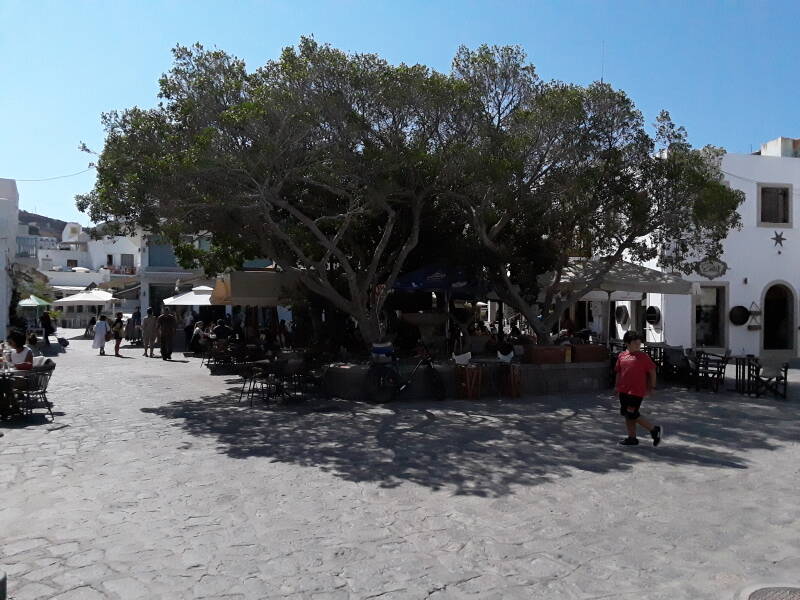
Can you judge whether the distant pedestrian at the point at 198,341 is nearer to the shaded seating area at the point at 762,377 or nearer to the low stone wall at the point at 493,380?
the low stone wall at the point at 493,380

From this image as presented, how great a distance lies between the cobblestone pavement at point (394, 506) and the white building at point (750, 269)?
1124 centimetres

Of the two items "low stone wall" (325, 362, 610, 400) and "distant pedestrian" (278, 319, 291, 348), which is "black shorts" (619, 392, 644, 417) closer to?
"low stone wall" (325, 362, 610, 400)

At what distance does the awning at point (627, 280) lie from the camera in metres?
15.3

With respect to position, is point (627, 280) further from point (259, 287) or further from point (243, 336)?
point (243, 336)

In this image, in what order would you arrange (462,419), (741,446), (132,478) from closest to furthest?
1. (132,478)
2. (741,446)
3. (462,419)

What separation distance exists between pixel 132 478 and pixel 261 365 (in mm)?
5373

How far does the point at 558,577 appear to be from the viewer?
15.3 ft

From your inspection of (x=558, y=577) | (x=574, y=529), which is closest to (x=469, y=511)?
(x=574, y=529)

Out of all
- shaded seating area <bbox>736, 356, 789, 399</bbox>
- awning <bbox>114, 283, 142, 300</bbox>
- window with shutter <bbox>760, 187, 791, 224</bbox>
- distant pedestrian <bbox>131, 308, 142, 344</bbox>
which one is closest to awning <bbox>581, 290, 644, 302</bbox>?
window with shutter <bbox>760, 187, 791, 224</bbox>

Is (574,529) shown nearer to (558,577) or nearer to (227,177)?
(558,577)

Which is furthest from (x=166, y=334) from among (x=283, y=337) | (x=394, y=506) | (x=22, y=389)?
(x=394, y=506)

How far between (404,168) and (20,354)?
7.16 metres

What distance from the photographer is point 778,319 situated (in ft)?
74.2

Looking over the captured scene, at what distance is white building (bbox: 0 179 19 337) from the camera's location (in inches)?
1013
